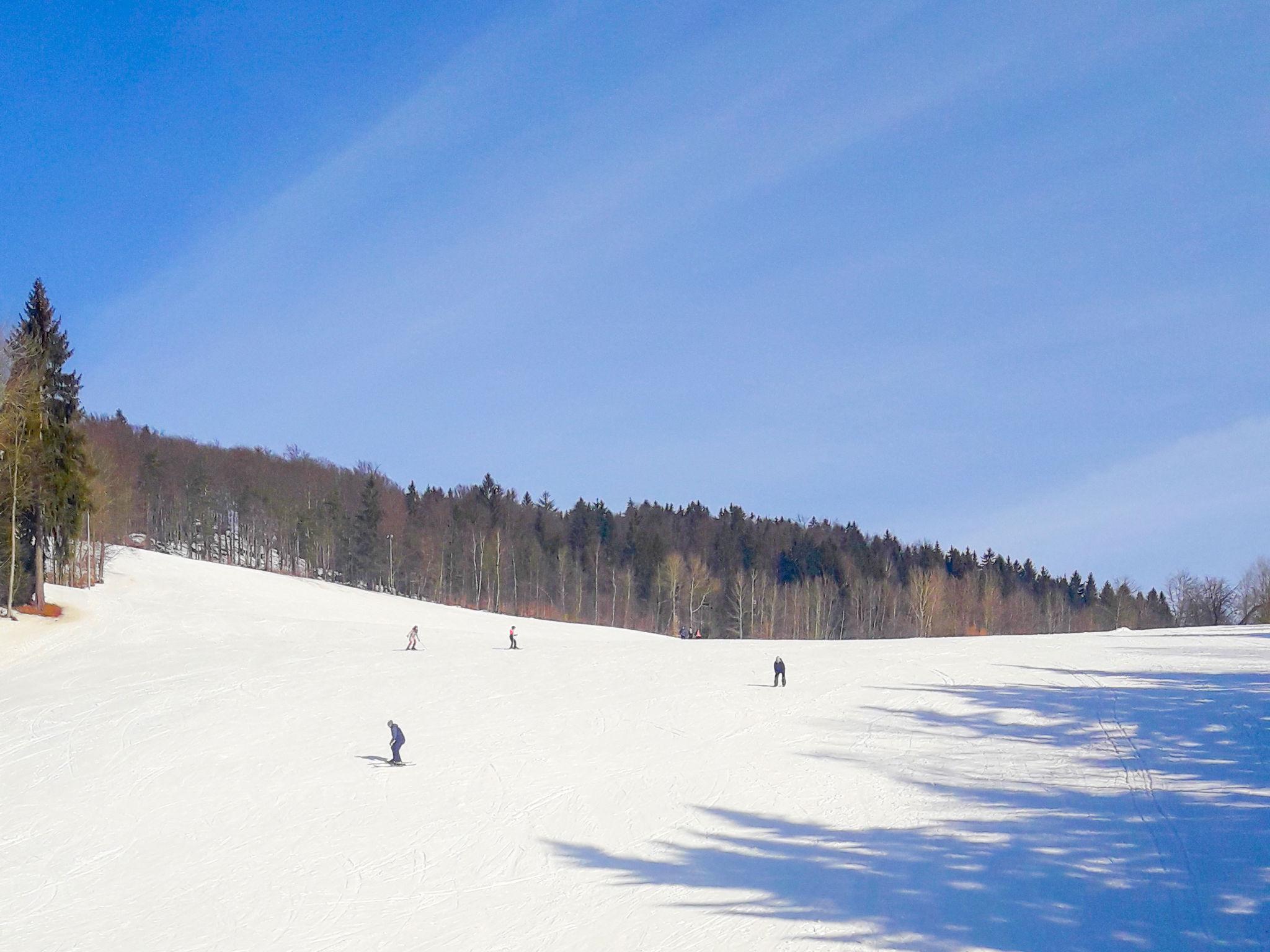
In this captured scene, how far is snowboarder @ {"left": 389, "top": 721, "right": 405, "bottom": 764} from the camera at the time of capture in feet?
85.5

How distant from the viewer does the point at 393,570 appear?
10831 centimetres

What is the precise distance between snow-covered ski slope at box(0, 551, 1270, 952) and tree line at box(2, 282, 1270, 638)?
57992mm

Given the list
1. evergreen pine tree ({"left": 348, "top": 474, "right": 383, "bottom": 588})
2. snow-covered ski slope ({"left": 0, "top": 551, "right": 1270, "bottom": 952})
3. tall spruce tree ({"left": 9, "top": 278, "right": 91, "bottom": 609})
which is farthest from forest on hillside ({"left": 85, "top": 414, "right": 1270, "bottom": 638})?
snow-covered ski slope ({"left": 0, "top": 551, "right": 1270, "bottom": 952})

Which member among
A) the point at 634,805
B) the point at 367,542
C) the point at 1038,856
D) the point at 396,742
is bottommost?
the point at 634,805

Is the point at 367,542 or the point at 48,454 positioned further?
the point at 367,542

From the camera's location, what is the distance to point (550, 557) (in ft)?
393

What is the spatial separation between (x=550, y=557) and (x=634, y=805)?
97529 millimetres

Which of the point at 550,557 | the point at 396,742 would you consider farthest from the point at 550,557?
the point at 396,742

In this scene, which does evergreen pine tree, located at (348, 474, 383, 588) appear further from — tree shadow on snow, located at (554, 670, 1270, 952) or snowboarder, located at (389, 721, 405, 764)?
tree shadow on snow, located at (554, 670, 1270, 952)

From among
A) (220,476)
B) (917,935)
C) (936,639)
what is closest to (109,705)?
(917,935)

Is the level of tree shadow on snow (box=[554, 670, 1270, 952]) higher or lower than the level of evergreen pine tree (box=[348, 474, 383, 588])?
lower

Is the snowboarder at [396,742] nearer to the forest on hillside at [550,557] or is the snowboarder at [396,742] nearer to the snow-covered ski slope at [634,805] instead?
the snow-covered ski slope at [634,805]

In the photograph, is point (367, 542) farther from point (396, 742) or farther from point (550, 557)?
point (396, 742)

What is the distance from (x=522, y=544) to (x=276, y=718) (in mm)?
87465
